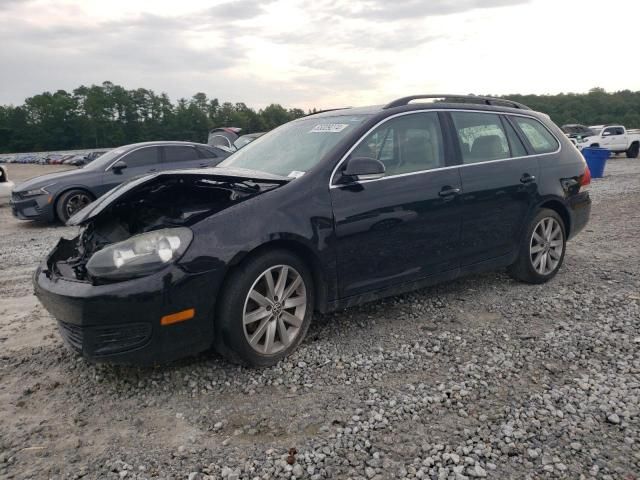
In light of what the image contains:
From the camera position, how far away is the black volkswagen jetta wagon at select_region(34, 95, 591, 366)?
2816mm

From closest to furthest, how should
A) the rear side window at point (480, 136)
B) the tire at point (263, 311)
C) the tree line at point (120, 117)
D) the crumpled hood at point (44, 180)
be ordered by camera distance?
the tire at point (263, 311) < the rear side window at point (480, 136) < the crumpled hood at point (44, 180) < the tree line at point (120, 117)

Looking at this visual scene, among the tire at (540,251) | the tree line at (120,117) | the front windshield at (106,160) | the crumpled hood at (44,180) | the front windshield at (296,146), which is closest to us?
the front windshield at (296,146)

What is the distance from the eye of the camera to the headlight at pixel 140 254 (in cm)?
278

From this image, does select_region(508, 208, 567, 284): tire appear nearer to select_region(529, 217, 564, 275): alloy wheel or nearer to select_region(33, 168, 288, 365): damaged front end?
select_region(529, 217, 564, 275): alloy wheel

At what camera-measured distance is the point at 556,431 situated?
2.51 m

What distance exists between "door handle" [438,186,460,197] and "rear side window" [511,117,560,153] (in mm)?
1305

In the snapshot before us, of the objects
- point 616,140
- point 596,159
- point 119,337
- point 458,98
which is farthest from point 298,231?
point 616,140

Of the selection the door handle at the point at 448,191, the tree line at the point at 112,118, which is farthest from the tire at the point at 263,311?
the tree line at the point at 112,118

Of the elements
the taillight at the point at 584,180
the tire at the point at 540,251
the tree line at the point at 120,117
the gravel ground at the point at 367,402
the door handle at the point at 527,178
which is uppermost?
the tree line at the point at 120,117

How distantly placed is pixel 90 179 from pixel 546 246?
785 centimetres

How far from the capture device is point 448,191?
3.98 metres

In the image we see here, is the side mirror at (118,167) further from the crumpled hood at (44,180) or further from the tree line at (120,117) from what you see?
the tree line at (120,117)

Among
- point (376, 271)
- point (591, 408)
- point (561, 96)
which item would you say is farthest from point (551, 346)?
point (561, 96)

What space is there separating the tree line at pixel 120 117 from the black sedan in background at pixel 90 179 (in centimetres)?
7768
